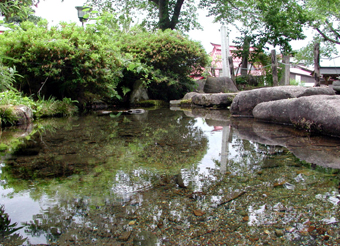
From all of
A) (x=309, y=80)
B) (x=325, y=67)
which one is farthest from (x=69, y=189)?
(x=309, y=80)

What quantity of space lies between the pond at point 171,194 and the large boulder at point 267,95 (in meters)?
3.05

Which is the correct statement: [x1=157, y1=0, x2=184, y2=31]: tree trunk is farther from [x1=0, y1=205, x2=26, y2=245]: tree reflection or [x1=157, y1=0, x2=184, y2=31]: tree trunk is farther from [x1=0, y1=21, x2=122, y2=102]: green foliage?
[x1=0, y1=205, x2=26, y2=245]: tree reflection

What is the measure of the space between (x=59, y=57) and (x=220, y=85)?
7888mm

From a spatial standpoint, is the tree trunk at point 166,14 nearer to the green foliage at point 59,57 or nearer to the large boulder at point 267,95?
the green foliage at point 59,57

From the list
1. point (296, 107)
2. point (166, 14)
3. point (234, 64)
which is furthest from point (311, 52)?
point (296, 107)

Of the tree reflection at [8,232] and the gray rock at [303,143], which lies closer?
the tree reflection at [8,232]

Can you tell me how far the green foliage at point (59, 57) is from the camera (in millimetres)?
6869

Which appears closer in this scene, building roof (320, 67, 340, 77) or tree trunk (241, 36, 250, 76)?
tree trunk (241, 36, 250, 76)

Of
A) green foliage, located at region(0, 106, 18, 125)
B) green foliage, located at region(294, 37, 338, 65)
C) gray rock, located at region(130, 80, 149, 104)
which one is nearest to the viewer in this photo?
green foliage, located at region(0, 106, 18, 125)

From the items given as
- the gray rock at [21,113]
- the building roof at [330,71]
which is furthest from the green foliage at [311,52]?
the gray rock at [21,113]

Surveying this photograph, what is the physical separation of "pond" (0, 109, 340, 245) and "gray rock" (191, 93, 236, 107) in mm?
5865

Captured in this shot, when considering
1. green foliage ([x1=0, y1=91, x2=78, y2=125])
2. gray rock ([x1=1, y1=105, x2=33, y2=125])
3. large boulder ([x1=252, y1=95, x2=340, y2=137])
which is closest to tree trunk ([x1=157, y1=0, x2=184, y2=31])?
green foliage ([x1=0, y1=91, x2=78, y2=125])

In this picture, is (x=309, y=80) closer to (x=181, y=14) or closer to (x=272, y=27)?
(x=272, y=27)

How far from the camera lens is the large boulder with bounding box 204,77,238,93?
41.6 feet
